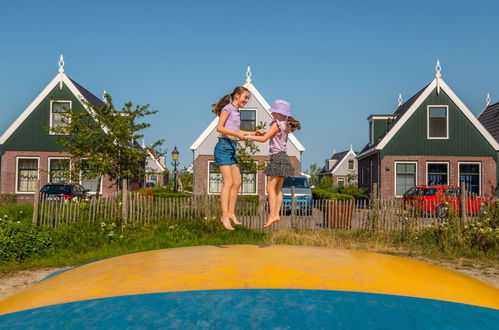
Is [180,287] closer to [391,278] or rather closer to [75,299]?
[75,299]

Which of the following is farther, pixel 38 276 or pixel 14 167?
pixel 14 167

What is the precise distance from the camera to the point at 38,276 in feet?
28.5

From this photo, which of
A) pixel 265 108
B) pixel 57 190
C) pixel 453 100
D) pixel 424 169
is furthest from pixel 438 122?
pixel 57 190

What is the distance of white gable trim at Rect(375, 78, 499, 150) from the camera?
1034 inches

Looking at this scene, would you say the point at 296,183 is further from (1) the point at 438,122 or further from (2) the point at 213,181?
(1) the point at 438,122

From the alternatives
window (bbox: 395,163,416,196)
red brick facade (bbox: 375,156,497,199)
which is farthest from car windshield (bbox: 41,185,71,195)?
window (bbox: 395,163,416,196)

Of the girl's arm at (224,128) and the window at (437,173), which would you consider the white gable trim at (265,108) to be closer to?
the window at (437,173)

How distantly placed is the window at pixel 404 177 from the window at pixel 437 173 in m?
0.97

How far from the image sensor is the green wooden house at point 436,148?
26.3m

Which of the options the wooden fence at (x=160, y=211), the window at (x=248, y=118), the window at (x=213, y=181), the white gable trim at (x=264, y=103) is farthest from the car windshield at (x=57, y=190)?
the white gable trim at (x=264, y=103)

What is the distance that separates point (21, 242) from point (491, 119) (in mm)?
32453

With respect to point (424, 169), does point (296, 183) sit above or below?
below

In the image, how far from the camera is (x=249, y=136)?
309 cm

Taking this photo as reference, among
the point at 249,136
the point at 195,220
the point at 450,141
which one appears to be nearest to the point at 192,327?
the point at 249,136
